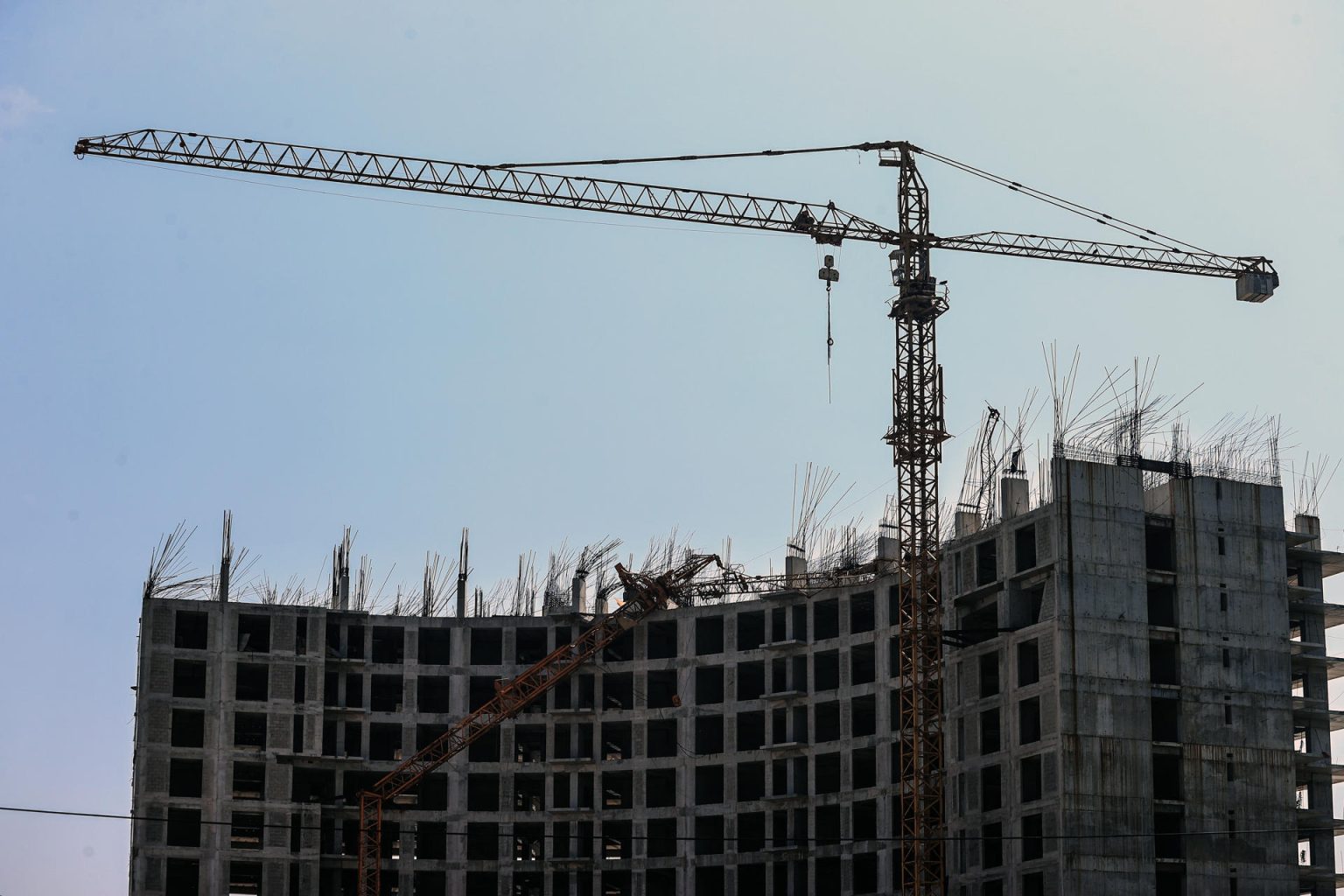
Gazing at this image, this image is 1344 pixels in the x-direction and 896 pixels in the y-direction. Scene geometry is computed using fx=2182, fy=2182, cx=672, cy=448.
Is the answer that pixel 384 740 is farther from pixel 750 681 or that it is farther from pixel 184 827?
pixel 750 681

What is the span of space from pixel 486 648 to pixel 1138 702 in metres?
40.9

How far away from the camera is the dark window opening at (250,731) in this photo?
117688mm

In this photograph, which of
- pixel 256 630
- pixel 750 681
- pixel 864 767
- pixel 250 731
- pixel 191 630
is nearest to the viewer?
pixel 864 767

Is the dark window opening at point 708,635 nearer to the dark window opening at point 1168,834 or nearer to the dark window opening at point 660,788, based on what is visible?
the dark window opening at point 660,788

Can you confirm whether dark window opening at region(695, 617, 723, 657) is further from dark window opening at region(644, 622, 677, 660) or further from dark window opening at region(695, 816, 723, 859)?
dark window opening at region(695, 816, 723, 859)

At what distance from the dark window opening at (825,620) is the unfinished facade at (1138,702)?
1086 cm

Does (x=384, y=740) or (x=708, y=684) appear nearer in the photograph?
(x=708, y=684)

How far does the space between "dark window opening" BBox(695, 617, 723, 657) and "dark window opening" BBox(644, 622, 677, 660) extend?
1507 mm

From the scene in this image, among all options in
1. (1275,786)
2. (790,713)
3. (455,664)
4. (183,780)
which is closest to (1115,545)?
(1275,786)

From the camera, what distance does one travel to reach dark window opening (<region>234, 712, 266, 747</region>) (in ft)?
386

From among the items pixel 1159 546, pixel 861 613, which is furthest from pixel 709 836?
pixel 1159 546

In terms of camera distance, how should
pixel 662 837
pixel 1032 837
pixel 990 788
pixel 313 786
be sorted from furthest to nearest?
pixel 313 786, pixel 662 837, pixel 990 788, pixel 1032 837

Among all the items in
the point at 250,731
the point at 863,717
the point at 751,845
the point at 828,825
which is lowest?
the point at 751,845

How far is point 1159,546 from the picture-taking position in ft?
331
